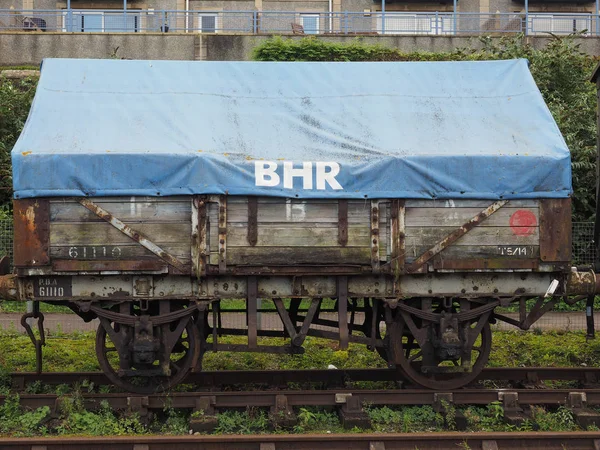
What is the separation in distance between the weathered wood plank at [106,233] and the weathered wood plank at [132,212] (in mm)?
55

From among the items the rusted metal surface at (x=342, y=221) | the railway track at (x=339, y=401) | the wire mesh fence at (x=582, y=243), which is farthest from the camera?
the wire mesh fence at (x=582, y=243)

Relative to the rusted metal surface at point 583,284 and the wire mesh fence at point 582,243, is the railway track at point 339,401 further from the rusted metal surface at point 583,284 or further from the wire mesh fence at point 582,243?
the wire mesh fence at point 582,243

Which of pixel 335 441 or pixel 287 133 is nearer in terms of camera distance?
pixel 335 441

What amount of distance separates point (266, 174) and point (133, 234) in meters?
1.59

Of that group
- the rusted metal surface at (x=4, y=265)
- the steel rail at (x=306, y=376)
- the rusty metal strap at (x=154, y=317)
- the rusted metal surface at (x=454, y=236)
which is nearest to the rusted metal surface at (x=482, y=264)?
the rusted metal surface at (x=454, y=236)

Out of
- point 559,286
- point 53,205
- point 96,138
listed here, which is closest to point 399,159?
point 559,286

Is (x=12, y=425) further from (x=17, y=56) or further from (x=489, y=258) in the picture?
(x=17, y=56)

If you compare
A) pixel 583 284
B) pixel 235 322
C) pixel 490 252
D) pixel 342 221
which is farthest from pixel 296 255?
pixel 235 322

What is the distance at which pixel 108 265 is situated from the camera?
712 centimetres

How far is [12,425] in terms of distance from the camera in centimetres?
691

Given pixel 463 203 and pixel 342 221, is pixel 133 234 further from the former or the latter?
pixel 463 203

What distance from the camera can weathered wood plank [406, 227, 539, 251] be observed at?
289 inches

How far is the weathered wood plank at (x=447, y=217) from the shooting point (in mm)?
7355

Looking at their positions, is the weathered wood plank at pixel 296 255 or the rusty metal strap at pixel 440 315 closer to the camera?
the weathered wood plank at pixel 296 255
